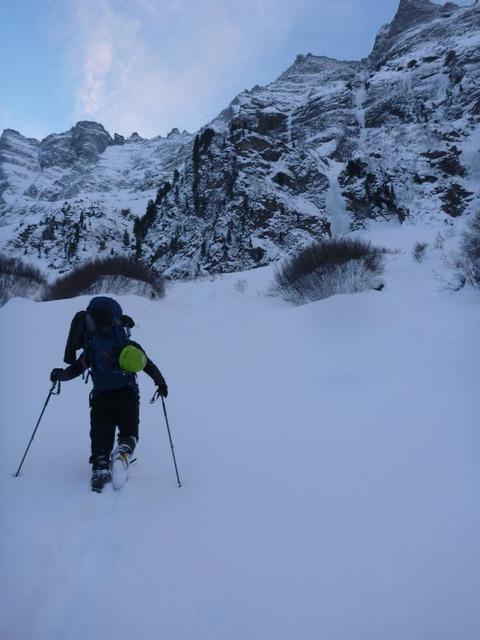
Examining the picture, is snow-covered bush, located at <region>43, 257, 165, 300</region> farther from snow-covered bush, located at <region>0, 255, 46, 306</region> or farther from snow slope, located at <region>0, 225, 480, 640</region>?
snow slope, located at <region>0, 225, 480, 640</region>

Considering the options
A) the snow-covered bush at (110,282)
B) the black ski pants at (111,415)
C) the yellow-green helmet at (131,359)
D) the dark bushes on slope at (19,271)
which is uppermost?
the dark bushes on slope at (19,271)

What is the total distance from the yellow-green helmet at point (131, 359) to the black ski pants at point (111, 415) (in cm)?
34

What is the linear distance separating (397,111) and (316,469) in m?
69.7

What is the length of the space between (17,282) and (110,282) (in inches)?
464

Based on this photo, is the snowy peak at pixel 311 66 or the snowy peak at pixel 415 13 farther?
the snowy peak at pixel 311 66

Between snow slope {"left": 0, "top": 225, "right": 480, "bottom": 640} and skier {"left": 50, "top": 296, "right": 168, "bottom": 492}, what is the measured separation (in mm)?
355

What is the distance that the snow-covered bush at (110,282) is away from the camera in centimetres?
2159

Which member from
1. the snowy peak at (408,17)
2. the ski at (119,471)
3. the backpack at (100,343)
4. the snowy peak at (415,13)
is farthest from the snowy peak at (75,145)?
the ski at (119,471)

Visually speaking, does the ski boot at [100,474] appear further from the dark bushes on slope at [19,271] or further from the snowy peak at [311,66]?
the snowy peak at [311,66]

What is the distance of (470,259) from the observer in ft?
45.2

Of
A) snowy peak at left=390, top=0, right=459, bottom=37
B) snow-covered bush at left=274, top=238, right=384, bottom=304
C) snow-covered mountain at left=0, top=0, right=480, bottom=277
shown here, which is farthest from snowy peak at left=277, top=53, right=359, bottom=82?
snow-covered bush at left=274, top=238, right=384, bottom=304

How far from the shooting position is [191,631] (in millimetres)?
1695

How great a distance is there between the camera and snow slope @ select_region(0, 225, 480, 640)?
5.81 ft

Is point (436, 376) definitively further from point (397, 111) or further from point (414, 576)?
point (397, 111)
